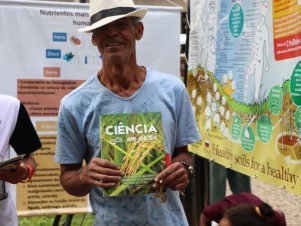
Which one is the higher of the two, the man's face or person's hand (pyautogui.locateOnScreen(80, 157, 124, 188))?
the man's face

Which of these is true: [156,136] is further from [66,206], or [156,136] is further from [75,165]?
[66,206]

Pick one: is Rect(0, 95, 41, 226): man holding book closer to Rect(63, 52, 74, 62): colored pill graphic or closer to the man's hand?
the man's hand

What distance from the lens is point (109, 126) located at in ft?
7.52

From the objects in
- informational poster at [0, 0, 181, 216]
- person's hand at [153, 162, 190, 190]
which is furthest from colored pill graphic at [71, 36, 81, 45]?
person's hand at [153, 162, 190, 190]

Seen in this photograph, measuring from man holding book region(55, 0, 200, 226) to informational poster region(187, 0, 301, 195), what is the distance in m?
1.04

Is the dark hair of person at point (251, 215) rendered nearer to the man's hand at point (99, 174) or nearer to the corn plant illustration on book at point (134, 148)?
the corn plant illustration on book at point (134, 148)

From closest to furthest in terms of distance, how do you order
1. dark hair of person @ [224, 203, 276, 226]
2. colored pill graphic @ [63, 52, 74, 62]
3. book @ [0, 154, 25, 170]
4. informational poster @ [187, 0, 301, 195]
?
dark hair of person @ [224, 203, 276, 226], book @ [0, 154, 25, 170], informational poster @ [187, 0, 301, 195], colored pill graphic @ [63, 52, 74, 62]

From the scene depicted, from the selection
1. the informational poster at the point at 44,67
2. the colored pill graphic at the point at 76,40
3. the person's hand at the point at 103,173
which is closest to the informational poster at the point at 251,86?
the informational poster at the point at 44,67

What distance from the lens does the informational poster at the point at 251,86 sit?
3242mm

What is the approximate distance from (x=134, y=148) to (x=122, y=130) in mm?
84

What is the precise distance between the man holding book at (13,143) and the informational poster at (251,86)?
1.38 m

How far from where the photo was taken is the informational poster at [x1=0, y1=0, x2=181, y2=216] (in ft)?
15.3

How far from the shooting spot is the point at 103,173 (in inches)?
86.7

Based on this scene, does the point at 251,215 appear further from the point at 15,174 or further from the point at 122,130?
the point at 15,174
